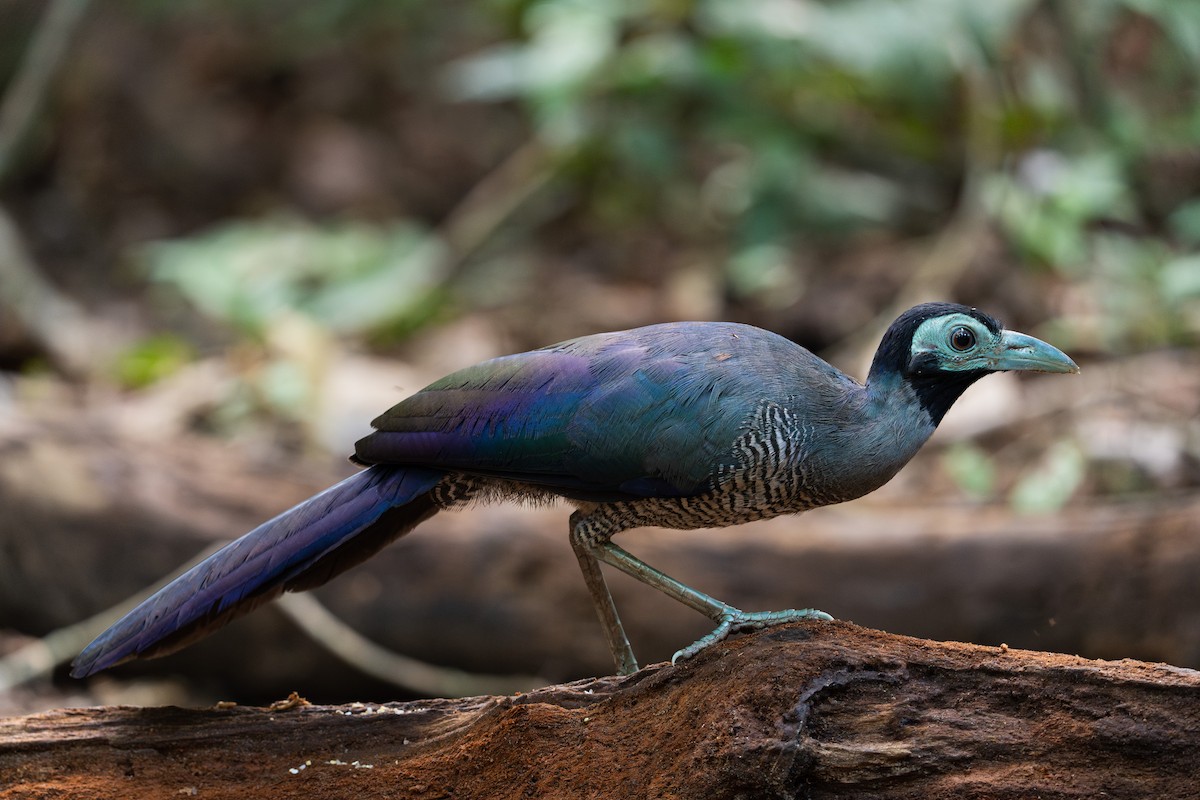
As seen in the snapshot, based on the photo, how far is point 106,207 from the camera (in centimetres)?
1270

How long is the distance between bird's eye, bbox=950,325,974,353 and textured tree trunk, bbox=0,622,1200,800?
0.82m

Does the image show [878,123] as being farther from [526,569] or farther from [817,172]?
[526,569]

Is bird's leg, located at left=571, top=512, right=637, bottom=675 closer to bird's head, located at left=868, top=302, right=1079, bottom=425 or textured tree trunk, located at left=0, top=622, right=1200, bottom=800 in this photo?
textured tree trunk, located at left=0, top=622, right=1200, bottom=800

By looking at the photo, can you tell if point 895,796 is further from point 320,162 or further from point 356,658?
point 320,162

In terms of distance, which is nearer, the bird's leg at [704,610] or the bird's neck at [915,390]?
the bird's leg at [704,610]

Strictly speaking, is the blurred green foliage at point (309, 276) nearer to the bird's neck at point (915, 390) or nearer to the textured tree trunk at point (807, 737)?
the textured tree trunk at point (807, 737)

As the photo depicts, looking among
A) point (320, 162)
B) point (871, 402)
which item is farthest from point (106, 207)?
point (871, 402)

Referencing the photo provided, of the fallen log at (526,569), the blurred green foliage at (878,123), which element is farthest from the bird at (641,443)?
the blurred green foliage at (878,123)

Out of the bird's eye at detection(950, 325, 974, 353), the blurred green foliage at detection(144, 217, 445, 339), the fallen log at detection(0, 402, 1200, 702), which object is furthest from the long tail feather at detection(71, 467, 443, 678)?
the blurred green foliage at detection(144, 217, 445, 339)

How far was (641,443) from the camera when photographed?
331cm

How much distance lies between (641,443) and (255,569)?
3.68 ft

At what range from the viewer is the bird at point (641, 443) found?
3.28 m

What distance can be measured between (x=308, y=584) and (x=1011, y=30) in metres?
7.11

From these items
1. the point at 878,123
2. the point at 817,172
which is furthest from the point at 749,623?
the point at 878,123
